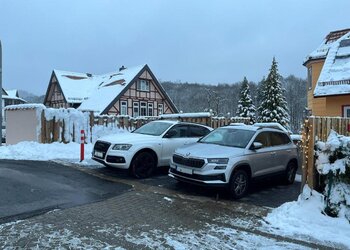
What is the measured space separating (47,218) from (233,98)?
91684 millimetres

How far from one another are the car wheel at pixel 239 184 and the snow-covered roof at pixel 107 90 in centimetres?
3026

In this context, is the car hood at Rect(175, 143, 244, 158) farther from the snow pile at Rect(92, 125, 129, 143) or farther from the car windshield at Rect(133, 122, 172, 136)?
the snow pile at Rect(92, 125, 129, 143)

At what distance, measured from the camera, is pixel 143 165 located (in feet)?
33.9

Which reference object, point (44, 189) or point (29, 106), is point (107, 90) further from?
point (44, 189)

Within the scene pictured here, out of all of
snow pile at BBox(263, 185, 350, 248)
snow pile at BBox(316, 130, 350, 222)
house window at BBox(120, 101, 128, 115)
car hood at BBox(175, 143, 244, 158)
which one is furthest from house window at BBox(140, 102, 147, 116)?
snow pile at BBox(316, 130, 350, 222)

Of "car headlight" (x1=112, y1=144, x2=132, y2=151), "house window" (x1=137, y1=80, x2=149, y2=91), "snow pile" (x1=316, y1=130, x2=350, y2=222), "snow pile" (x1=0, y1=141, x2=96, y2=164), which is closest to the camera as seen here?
"snow pile" (x1=316, y1=130, x2=350, y2=222)

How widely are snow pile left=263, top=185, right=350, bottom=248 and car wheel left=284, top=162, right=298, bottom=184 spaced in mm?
3131

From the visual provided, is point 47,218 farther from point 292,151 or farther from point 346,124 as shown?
point 346,124

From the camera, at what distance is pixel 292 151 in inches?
416

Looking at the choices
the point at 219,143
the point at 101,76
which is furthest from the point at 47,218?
the point at 101,76

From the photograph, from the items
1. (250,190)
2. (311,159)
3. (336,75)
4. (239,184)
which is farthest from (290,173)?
(336,75)

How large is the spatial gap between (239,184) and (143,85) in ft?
114

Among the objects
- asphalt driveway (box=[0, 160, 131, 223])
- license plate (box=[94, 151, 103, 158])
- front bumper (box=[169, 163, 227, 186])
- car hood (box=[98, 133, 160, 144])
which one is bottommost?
asphalt driveway (box=[0, 160, 131, 223])

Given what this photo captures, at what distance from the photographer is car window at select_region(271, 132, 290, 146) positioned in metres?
10.0
